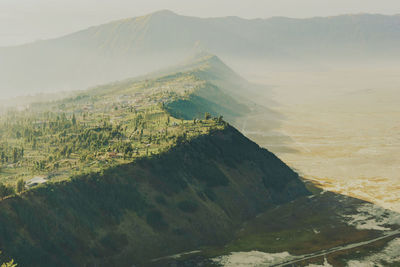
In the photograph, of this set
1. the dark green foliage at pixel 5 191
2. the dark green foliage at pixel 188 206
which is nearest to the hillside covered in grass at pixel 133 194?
the dark green foliage at pixel 5 191

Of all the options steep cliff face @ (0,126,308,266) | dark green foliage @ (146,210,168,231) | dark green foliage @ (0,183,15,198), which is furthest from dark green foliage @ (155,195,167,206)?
dark green foliage @ (0,183,15,198)

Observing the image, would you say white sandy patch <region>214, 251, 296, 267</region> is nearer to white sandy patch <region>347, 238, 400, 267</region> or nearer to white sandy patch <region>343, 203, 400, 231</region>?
white sandy patch <region>347, 238, 400, 267</region>

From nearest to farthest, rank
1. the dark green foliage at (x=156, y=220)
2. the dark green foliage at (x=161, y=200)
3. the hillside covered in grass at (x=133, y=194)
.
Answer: the hillside covered in grass at (x=133, y=194) → the dark green foliage at (x=156, y=220) → the dark green foliage at (x=161, y=200)

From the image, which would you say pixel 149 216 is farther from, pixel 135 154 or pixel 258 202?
pixel 258 202

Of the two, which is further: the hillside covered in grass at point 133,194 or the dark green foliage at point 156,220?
the dark green foliage at point 156,220

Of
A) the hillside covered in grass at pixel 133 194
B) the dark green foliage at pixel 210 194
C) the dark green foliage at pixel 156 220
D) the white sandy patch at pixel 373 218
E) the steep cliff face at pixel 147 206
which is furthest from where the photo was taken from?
the dark green foliage at pixel 210 194

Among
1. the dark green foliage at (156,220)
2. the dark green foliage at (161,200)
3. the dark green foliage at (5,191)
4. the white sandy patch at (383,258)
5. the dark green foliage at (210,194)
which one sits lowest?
the white sandy patch at (383,258)

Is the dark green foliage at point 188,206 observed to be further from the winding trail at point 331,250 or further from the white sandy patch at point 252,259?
the winding trail at point 331,250

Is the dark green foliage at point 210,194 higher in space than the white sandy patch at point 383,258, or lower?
higher
